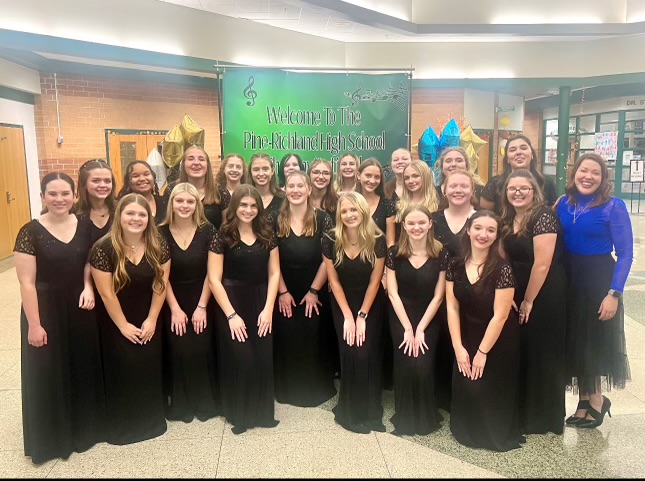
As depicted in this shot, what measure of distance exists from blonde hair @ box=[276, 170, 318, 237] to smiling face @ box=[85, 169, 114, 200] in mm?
1128

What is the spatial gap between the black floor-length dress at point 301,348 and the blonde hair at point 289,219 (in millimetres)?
68

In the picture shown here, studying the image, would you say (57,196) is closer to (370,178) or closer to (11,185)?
(370,178)

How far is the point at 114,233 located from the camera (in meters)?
2.98

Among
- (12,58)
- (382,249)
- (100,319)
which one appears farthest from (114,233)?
(12,58)

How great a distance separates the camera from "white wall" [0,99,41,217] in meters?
8.55

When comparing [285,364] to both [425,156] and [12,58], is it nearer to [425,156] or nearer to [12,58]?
[425,156]

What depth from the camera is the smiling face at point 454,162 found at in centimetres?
393

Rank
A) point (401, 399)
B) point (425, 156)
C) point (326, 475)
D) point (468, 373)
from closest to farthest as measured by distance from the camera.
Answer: point (326, 475) → point (468, 373) → point (401, 399) → point (425, 156)

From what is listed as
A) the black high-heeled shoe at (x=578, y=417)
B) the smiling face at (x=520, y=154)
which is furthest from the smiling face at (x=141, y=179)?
the black high-heeled shoe at (x=578, y=417)

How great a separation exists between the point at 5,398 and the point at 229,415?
1.87 metres

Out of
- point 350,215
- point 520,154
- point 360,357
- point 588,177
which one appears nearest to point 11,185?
point 350,215

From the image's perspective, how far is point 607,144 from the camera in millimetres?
17578

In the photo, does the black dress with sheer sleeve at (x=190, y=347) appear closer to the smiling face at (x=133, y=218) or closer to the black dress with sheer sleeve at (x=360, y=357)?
the smiling face at (x=133, y=218)

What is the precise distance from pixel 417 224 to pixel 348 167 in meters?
1.28
